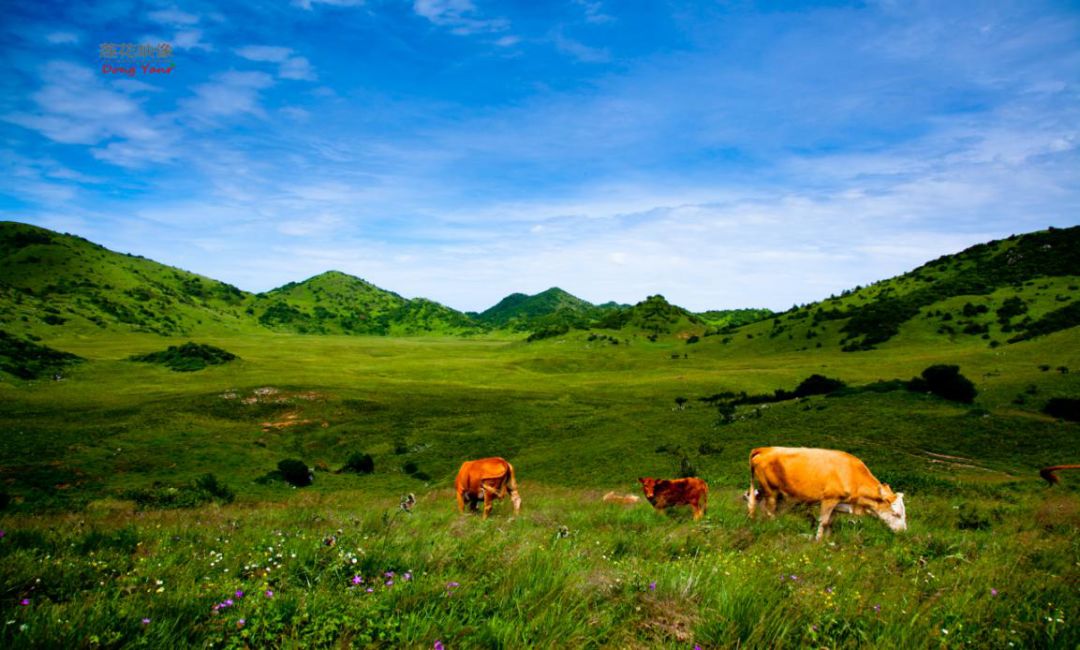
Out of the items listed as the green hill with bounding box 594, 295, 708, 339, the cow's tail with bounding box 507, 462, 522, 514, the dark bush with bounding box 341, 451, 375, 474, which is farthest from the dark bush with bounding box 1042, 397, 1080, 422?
the green hill with bounding box 594, 295, 708, 339

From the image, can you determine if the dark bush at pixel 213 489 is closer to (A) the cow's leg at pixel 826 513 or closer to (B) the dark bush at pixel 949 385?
(A) the cow's leg at pixel 826 513

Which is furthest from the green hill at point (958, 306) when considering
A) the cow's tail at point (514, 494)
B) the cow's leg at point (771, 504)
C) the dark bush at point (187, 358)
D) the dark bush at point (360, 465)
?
the dark bush at point (187, 358)

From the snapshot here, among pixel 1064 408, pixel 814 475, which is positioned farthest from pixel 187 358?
pixel 1064 408

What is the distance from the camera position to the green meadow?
4039 millimetres

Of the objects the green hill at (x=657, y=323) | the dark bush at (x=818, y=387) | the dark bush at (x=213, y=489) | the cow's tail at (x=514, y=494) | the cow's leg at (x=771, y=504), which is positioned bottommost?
the dark bush at (x=213, y=489)

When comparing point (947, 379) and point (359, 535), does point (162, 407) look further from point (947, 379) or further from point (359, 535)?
point (947, 379)

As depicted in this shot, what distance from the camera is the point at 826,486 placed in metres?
11.4

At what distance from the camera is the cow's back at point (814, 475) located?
11383mm

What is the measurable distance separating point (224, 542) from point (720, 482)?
24.8 meters

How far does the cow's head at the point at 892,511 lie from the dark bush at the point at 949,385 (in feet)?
119

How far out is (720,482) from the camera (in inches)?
1043

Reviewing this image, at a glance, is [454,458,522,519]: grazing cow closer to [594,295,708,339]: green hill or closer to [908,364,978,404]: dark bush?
[908,364,978,404]: dark bush

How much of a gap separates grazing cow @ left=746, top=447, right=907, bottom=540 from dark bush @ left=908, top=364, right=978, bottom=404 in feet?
119

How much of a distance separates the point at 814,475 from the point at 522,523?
7.05 meters
